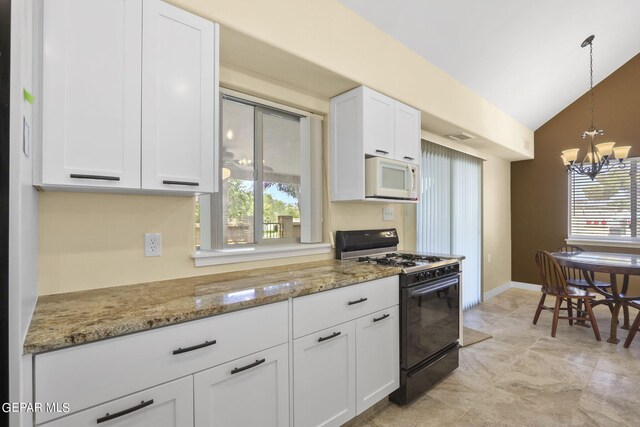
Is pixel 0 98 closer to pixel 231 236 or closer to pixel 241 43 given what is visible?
pixel 241 43

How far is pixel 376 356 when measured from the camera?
6.67ft

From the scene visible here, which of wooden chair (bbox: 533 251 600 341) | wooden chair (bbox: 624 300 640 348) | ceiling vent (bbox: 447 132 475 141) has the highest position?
ceiling vent (bbox: 447 132 475 141)

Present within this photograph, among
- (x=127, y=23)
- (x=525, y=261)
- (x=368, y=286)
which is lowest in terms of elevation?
(x=525, y=261)

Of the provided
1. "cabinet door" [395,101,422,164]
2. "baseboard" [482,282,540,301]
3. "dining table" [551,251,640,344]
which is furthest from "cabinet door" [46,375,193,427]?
"baseboard" [482,282,540,301]

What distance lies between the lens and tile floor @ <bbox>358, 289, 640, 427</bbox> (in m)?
2.06

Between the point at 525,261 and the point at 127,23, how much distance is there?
634cm

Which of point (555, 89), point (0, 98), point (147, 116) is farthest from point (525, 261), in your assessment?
point (0, 98)

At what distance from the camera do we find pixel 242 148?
2.37m

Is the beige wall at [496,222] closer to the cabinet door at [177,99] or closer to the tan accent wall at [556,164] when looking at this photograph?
the tan accent wall at [556,164]

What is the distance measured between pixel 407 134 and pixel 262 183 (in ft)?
4.47

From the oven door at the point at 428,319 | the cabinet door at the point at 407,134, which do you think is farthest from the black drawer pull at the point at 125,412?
the cabinet door at the point at 407,134

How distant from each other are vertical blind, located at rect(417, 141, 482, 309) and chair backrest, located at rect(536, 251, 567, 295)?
93 centimetres

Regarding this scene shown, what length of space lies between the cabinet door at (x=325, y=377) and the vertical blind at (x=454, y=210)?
6.70ft

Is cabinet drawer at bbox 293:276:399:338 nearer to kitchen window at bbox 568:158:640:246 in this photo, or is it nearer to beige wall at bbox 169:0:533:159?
beige wall at bbox 169:0:533:159
